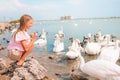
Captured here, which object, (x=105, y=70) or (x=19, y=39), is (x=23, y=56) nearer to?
(x=19, y=39)

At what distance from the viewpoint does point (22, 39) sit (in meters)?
7.04

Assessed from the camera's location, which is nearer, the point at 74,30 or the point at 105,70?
the point at 105,70

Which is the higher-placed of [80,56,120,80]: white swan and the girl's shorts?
the girl's shorts

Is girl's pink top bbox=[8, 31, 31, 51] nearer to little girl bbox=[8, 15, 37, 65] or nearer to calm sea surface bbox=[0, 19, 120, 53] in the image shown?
little girl bbox=[8, 15, 37, 65]

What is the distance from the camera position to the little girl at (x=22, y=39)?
704 cm

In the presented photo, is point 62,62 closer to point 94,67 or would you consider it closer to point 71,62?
point 71,62

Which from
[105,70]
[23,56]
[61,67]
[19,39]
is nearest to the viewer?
[105,70]

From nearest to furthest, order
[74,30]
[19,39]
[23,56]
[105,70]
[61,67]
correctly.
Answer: [105,70], [19,39], [23,56], [61,67], [74,30]

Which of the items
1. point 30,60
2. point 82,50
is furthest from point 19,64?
point 82,50

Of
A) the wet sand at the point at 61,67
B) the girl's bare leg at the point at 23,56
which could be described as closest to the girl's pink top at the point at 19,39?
the girl's bare leg at the point at 23,56

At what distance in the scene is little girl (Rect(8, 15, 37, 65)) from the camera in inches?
277

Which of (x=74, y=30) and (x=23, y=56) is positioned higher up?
(x=23, y=56)

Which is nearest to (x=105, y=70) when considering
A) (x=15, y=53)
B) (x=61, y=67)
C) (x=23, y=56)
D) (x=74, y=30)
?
(x=23, y=56)

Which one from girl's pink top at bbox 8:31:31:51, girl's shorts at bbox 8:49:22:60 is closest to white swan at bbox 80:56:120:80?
girl's pink top at bbox 8:31:31:51
